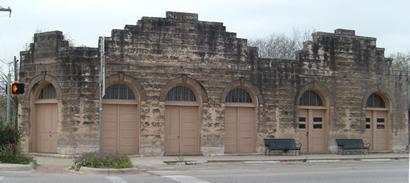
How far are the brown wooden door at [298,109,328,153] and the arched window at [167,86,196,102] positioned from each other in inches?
215

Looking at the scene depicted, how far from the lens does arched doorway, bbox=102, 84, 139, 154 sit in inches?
967

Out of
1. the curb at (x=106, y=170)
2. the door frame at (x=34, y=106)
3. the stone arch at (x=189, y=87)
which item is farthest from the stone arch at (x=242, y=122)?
the curb at (x=106, y=170)

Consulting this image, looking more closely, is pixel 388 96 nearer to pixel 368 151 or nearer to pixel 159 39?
pixel 368 151

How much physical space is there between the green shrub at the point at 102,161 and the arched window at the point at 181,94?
6.07m

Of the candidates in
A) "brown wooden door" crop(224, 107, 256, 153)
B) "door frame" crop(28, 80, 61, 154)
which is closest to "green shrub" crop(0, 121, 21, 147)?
"door frame" crop(28, 80, 61, 154)

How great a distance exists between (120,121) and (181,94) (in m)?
2.87

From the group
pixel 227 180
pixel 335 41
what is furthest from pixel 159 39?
pixel 227 180

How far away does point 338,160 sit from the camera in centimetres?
2552

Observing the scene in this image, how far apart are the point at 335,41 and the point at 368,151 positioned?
5.60 m

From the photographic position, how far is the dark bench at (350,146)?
2811cm

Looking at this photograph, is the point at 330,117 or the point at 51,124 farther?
the point at 330,117

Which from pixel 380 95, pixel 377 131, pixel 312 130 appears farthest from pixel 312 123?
pixel 380 95

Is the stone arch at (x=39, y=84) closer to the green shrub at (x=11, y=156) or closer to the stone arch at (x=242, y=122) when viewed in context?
the green shrub at (x=11, y=156)

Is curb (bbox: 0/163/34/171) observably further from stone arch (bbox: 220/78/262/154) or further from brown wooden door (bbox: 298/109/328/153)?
brown wooden door (bbox: 298/109/328/153)
